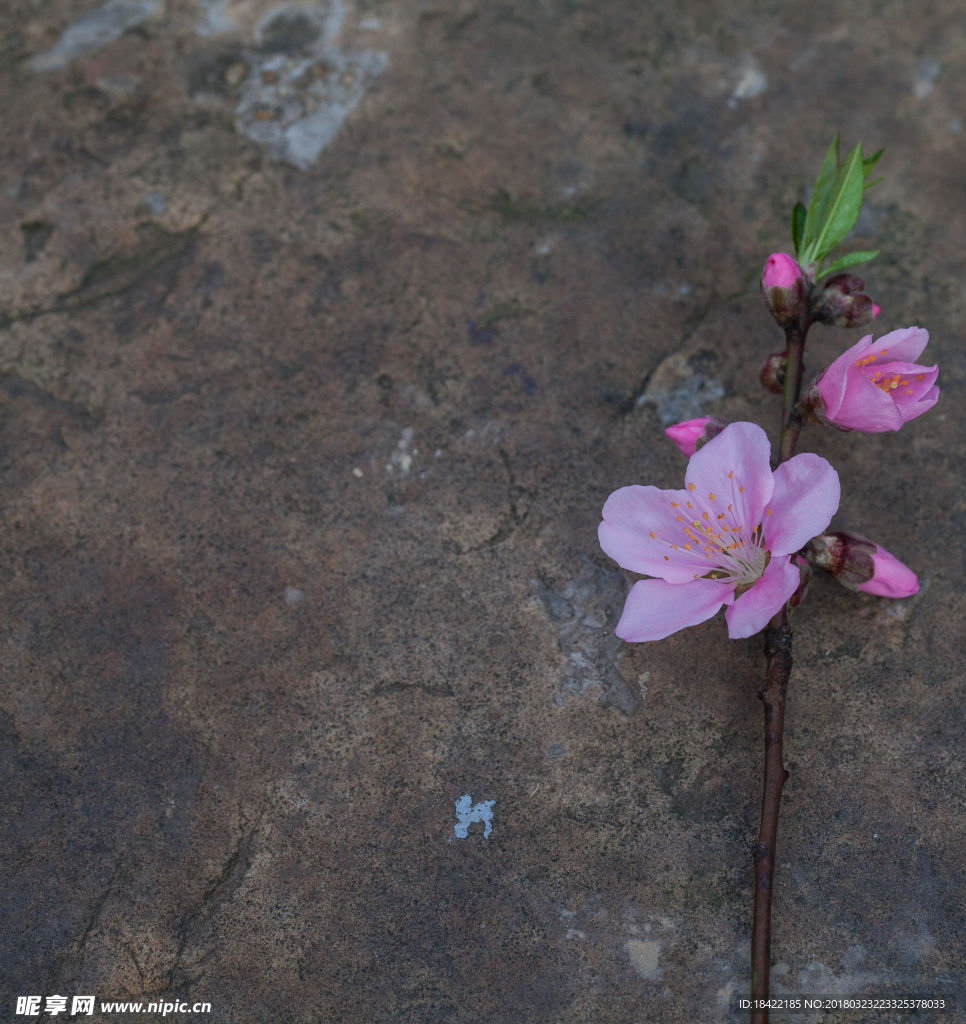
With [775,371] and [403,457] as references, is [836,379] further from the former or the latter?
[403,457]

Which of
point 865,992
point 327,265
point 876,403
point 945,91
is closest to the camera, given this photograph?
point 865,992

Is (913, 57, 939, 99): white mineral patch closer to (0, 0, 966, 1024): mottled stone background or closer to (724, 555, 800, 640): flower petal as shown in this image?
(0, 0, 966, 1024): mottled stone background

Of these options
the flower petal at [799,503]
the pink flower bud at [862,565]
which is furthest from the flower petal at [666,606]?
the pink flower bud at [862,565]

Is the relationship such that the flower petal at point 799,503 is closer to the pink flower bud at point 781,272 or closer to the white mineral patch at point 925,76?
the pink flower bud at point 781,272

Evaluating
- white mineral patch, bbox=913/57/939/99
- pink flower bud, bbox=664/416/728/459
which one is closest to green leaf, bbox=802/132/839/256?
pink flower bud, bbox=664/416/728/459

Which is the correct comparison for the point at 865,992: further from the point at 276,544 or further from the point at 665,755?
the point at 276,544

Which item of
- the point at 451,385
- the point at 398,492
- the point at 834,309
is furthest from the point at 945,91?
the point at 398,492
